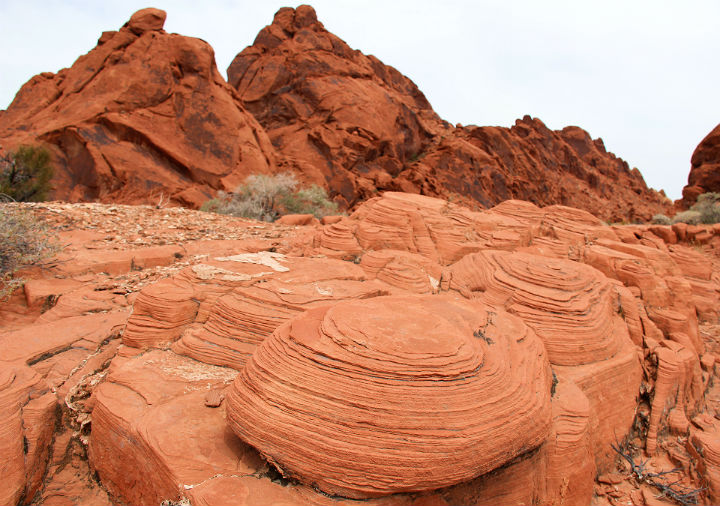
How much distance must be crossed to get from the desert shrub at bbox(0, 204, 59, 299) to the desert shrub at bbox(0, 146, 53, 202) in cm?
810

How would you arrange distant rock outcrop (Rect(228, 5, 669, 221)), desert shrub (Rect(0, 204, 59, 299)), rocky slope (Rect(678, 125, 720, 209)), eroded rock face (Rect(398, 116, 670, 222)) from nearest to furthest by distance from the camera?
desert shrub (Rect(0, 204, 59, 299)), distant rock outcrop (Rect(228, 5, 669, 221)), rocky slope (Rect(678, 125, 720, 209)), eroded rock face (Rect(398, 116, 670, 222))

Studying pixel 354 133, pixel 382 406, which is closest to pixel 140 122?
pixel 354 133

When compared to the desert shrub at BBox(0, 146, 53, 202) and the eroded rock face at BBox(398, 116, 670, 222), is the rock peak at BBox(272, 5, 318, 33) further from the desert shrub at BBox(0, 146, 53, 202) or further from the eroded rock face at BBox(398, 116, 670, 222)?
the desert shrub at BBox(0, 146, 53, 202)

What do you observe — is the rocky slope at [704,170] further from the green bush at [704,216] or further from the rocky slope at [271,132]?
the rocky slope at [271,132]

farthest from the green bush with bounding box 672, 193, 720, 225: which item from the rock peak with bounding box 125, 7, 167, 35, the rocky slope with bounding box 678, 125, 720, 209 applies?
the rock peak with bounding box 125, 7, 167, 35

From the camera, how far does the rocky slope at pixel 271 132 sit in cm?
1472

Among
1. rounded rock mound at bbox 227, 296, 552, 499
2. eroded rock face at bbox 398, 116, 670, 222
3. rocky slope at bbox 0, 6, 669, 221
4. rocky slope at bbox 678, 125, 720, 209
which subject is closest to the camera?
rounded rock mound at bbox 227, 296, 552, 499

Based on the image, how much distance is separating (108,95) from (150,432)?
1673cm

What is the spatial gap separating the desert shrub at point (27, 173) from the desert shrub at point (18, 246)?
8098 mm

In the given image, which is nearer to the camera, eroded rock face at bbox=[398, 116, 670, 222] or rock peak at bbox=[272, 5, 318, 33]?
eroded rock face at bbox=[398, 116, 670, 222]

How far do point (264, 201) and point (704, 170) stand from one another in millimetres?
27819

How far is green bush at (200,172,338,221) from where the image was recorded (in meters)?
12.4

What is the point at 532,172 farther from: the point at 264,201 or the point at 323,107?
the point at 264,201

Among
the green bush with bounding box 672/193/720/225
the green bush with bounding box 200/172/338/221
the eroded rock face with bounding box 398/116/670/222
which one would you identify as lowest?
the green bush with bounding box 200/172/338/221
